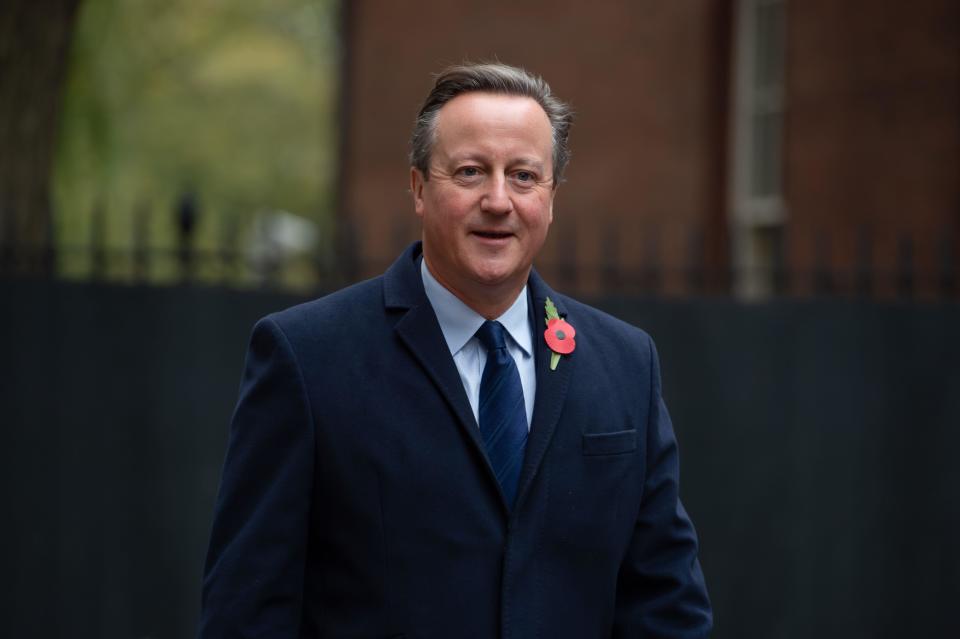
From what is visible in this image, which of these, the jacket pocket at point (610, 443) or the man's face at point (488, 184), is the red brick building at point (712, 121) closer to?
the jacket pocket at point (610, 443)

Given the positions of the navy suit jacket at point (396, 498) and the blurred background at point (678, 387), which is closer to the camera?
the navy suit jacket at point (396, 498)

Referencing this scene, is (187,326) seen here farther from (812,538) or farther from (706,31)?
(706,31)

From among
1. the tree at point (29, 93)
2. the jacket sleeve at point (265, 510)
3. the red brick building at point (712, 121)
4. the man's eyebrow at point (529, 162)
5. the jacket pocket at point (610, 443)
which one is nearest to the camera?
the jacket sleeve at point (265, 510)

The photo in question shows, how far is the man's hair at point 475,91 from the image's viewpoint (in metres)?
2.73

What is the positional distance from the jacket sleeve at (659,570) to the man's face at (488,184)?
56 cm

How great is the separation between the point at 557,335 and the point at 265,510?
75 cm

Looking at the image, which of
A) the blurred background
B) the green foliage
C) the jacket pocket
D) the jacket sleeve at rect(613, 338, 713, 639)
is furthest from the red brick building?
the green foliage

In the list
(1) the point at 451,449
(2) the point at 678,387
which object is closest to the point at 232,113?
(2) the point at 678,387

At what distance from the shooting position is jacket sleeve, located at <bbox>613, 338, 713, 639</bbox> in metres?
2.92

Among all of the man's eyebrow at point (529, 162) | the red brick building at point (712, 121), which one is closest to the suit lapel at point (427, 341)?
the man's eyebrow at point (529, 162)

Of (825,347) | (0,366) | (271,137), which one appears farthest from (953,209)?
(271,137)

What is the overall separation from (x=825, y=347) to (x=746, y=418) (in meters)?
0.52

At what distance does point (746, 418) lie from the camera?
6238mm

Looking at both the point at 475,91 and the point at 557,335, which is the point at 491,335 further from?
the point at 475,91
